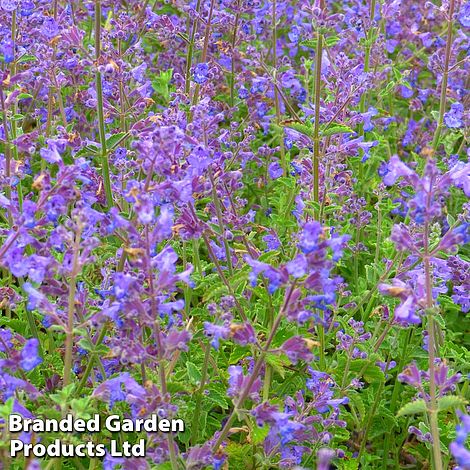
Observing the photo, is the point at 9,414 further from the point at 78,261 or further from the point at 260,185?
the point at 260,185

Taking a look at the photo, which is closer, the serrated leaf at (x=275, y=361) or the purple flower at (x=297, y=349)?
the purple flower at (x=297, y=349)

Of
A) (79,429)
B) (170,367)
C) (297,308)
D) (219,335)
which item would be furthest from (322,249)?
(79,429)

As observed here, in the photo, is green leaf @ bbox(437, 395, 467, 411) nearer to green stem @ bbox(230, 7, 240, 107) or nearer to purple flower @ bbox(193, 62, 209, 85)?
purple flower @ bbox(193, 62, 209, 85)

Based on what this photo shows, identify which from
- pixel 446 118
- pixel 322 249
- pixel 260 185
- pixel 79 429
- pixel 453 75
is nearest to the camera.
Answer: pixel 322 249

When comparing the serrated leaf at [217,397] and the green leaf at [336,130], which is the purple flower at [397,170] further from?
the serrated leaf at [217,397]

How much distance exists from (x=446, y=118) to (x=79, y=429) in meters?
3.05

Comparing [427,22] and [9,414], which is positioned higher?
[427,22]

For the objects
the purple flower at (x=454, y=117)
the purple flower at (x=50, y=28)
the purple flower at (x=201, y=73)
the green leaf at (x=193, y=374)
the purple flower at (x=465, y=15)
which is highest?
the purple flower at (x=465, y=15)

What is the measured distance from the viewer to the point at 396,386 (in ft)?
14.9

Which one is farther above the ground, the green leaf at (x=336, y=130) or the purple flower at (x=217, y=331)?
the green leaf at (x=336, y=130)

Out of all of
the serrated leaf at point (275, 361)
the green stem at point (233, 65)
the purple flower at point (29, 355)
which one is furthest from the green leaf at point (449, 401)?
the green stem at point (233, 65)

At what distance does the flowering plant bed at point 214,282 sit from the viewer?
3020 millimetres

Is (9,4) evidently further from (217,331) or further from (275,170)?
(217,331)

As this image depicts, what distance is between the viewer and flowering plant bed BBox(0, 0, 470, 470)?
302 centimetres
